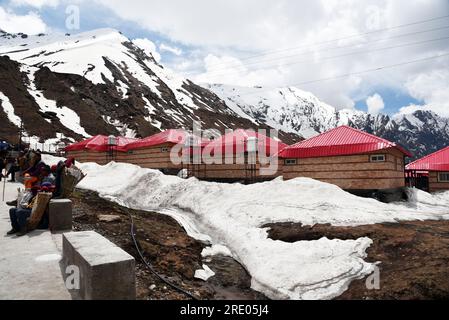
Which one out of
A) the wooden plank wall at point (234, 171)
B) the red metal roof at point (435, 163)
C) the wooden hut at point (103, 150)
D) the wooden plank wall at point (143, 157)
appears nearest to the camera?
the wooden plank wall at point (234, 171)

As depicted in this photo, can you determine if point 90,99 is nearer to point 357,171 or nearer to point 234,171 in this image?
point 234,171

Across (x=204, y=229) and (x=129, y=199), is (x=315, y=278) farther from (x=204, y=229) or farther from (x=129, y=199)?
(x=129, y=199)

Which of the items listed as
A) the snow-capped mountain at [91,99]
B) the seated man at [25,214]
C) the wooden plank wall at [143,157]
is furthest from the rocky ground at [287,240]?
the snow-capped mountain at [91,99]

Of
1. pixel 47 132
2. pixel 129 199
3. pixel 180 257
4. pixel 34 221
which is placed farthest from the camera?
pixel 47 132

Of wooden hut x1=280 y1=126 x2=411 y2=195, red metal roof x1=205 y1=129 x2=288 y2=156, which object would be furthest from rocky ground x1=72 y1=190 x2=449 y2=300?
red metal roof x1=205 y1=129 x2=288 y2=156

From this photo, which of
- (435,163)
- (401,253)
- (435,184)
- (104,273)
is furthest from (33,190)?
(435,184)

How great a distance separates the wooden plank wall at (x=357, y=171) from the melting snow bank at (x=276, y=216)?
1.64 m

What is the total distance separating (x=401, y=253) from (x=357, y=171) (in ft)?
30.8

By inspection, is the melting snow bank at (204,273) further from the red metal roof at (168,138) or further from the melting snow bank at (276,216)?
the red metal roof at (168,138)

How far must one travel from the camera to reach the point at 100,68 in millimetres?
98875

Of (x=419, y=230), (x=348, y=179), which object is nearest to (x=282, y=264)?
(x=419, y=230)

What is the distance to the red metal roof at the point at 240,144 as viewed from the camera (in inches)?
898

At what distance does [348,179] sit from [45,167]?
14704 mm

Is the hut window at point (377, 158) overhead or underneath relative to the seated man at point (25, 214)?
overhead
